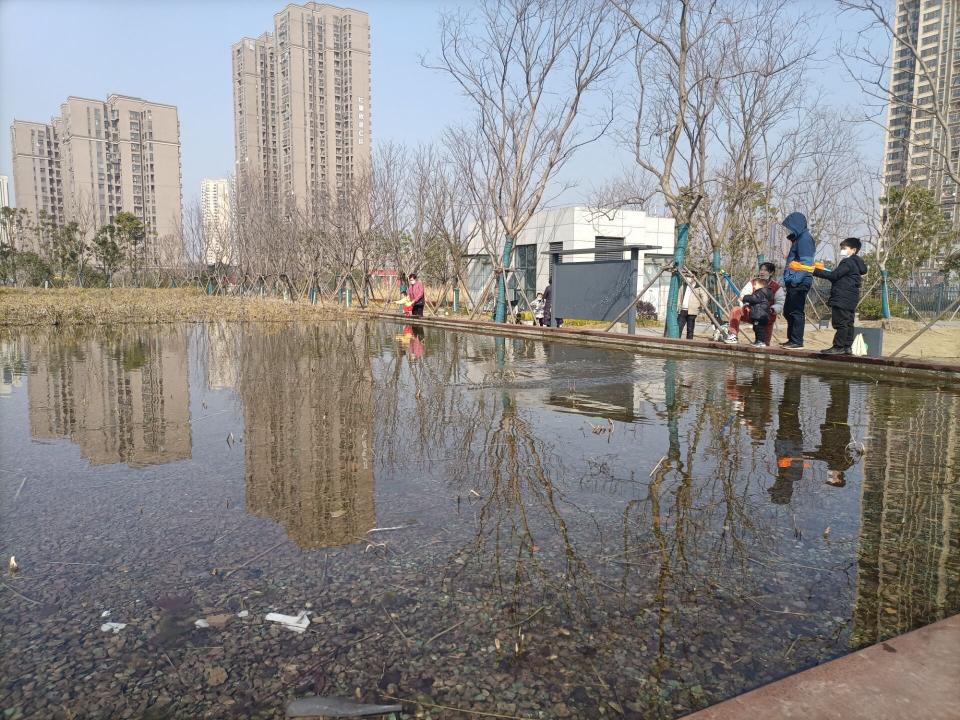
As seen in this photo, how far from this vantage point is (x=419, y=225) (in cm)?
2795

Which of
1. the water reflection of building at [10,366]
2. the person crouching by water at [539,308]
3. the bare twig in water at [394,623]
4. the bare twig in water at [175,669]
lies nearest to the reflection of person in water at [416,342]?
the person crouching by water at [539,308]

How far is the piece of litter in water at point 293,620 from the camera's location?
7.90ft

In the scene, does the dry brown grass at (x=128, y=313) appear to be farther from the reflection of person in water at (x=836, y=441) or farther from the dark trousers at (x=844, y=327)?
the reflection of person in water at (x=836, y=441)

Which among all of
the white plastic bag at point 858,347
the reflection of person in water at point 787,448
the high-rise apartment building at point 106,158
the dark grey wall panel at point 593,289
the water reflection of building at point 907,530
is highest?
the high-rise apartment building at point 106,158

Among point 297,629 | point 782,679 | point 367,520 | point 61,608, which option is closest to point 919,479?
point 782,679

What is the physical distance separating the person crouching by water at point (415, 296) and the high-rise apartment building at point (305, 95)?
44.5 meters

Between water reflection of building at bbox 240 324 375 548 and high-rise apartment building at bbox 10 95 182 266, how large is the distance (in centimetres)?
6964

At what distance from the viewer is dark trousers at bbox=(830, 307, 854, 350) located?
9773 millimetres

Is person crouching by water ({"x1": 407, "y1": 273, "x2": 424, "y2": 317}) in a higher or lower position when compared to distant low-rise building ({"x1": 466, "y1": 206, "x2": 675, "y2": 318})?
lower

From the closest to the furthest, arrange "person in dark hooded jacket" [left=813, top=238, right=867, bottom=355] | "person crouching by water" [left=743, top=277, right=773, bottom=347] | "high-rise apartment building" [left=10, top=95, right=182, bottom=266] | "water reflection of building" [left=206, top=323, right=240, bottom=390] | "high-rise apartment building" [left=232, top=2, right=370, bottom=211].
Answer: "water reflection of building" [left=206, top=323, right=240, bottom=390], "person in dark hooded jacket" [left=813, top=238, right=867, bottom=355], "person crouching by water" [left=743, top=277, right=773, bottom=347], "high-rise apartment building" [left=232, top=2, right=370, bottom=211], "high-rise apartment building" [left=10, top=95, right=182, bottom=266]

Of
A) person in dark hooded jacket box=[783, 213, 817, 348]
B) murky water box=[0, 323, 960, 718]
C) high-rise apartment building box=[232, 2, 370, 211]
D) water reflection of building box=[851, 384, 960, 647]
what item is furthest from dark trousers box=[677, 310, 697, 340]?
high-rise apartment building box=[232, 2, 370, 211]

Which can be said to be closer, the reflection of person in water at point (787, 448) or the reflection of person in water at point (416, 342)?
the reflection of person in water at point (787, 448)

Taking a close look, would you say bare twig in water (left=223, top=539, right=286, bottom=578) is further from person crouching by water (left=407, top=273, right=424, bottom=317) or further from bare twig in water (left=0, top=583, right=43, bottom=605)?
person crouching by water (left=407, top=273, right=424, bottom=317)

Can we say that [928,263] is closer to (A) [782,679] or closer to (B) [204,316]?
(B) [204,316]
